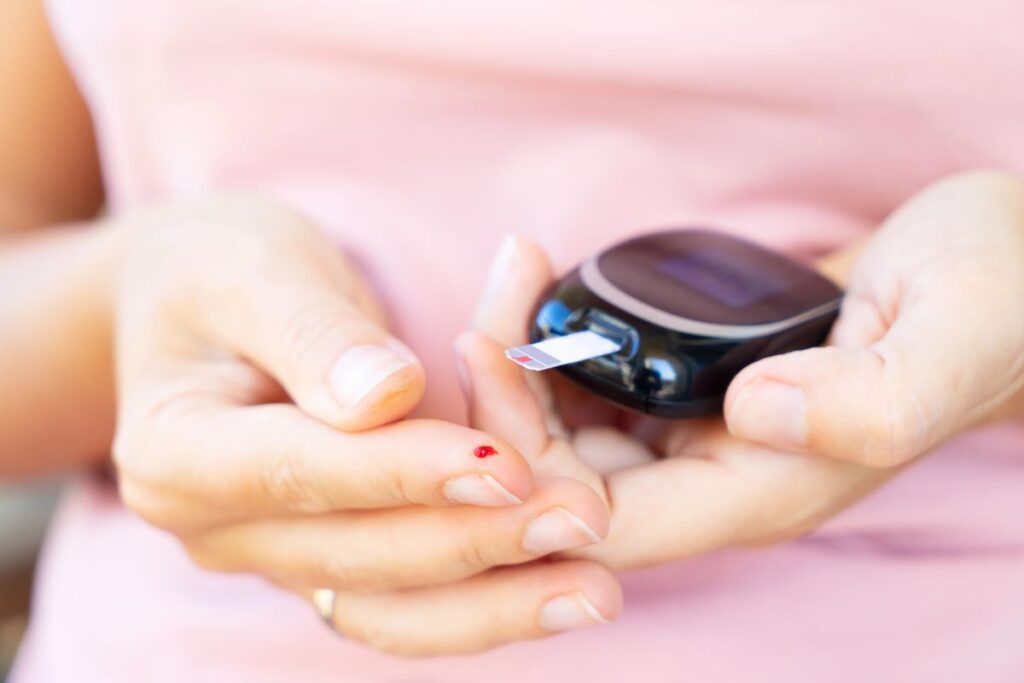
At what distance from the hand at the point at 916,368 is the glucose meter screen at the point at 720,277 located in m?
0.08

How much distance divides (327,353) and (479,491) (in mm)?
125

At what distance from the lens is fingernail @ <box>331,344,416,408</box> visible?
1.51 feet

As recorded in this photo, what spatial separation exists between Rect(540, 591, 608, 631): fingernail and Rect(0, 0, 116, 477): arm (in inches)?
19.7

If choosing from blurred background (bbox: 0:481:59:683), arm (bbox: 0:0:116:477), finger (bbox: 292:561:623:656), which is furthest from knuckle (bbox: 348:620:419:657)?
blurred background (bbox: 0:481:59:683)

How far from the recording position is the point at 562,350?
0.52 meters

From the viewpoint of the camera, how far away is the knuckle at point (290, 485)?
1.58 feet

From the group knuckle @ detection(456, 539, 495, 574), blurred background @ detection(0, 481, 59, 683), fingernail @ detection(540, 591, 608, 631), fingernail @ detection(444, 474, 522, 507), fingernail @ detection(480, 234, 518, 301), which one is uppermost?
fingernail @ detection(480, 234, 518, 301)

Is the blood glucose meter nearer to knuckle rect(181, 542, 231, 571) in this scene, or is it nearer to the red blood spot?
the red blood spot

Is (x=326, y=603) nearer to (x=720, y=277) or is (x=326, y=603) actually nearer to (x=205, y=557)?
(x=205, y=557)

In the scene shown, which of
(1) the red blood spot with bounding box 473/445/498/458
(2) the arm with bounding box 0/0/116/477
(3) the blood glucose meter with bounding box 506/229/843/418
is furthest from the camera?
(2) the arm with bounding box 0/0/116/477

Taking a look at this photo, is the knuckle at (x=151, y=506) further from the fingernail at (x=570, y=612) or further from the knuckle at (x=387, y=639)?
the fingernail at (x=570, y=612)

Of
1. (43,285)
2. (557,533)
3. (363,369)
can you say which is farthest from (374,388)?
(43,285)

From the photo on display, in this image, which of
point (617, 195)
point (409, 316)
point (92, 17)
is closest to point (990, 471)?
point (617, 195)

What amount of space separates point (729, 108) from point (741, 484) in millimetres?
295
